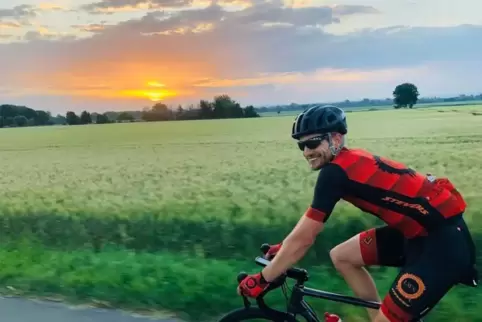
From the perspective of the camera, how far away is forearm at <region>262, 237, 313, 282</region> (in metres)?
3.29

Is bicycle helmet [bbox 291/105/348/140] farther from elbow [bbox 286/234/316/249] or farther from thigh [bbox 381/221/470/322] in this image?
thigh [bbox 381/221/470/322]

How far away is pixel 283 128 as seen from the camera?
384 inches

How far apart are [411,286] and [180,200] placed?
6342mm

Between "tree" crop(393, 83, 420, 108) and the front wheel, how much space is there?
19.6 ft

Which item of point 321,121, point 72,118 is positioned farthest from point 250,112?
point 321,121

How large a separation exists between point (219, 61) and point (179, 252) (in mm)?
3266

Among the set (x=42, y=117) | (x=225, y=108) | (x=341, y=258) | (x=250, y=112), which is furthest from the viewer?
(x=42, y=117)

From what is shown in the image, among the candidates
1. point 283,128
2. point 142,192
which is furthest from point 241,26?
point 142,192

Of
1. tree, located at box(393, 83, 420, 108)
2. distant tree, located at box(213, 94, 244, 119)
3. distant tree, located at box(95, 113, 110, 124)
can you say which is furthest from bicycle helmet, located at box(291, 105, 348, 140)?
distant tree, located at box(95, 113, 110, 124)

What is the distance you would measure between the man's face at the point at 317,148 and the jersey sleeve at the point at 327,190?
0.11 meters

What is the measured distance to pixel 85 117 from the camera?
447 inches

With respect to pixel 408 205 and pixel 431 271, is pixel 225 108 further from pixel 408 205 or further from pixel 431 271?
pixel 431 271

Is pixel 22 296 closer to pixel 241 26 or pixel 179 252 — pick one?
pixel 179 252

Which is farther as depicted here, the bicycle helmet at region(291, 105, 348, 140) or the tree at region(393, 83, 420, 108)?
the tree at region(393, 83, 420, 108)
